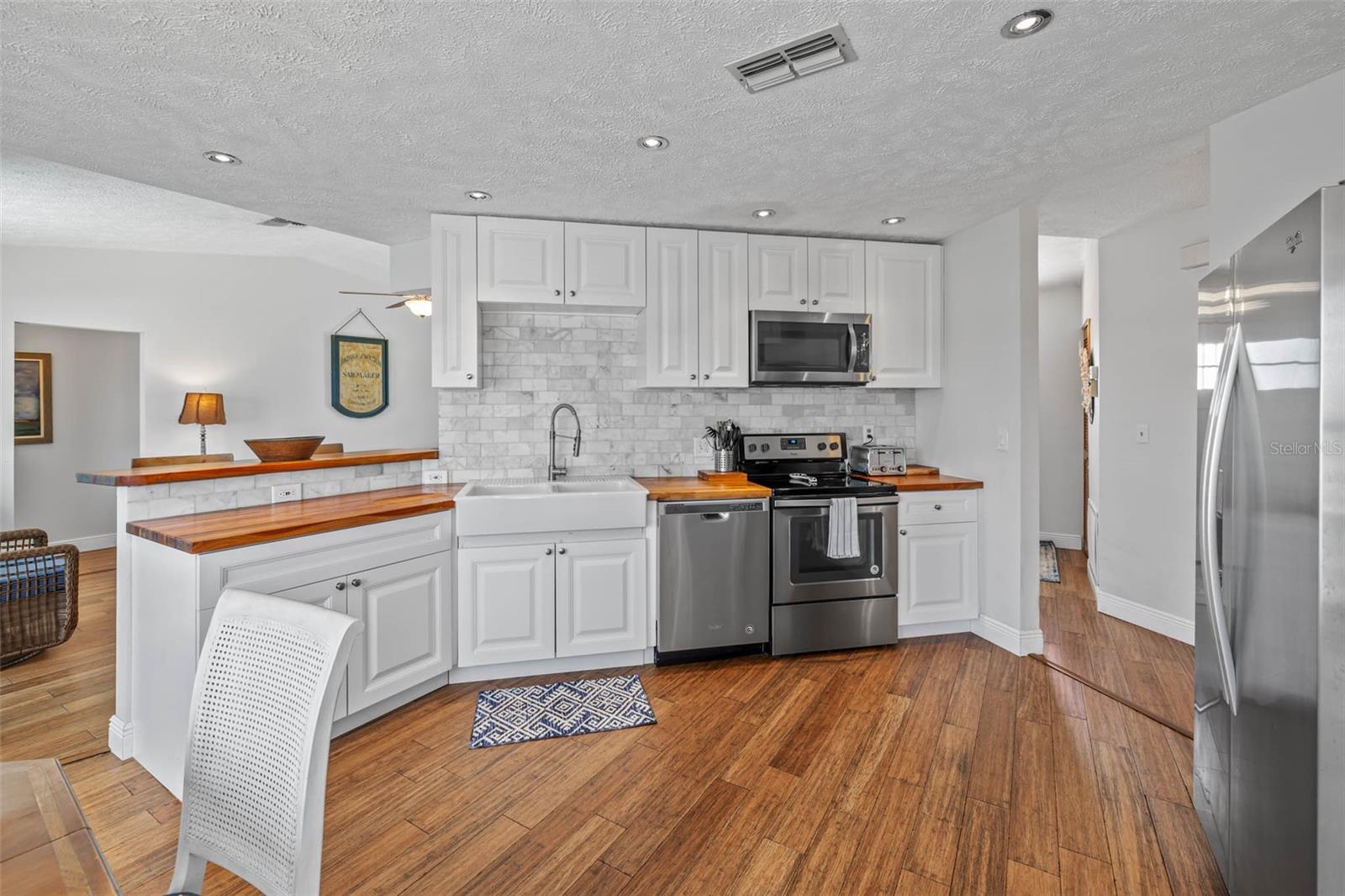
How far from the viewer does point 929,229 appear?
11.4 ft

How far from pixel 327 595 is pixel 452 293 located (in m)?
1.59

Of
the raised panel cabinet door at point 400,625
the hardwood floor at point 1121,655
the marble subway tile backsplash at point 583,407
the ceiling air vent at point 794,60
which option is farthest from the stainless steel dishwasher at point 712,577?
the ceiling air vent at point 794,60

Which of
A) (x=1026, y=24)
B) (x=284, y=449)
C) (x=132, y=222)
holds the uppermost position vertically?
(x=132, y=222)

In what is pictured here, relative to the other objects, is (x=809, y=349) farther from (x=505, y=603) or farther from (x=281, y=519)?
(x=281, y=519)

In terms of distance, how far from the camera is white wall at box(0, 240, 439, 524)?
476cm

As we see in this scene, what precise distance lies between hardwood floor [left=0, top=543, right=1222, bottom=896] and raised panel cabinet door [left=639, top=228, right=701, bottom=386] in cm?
164

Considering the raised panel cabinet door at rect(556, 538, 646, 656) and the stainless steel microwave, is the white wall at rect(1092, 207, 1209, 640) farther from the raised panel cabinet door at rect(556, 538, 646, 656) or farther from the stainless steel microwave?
the raised panel cabinet door at rect(556, 538, 646, 656)

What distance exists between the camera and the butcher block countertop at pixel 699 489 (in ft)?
9.73

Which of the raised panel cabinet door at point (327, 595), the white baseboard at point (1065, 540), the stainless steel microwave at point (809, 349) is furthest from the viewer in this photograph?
the white baseboard at point (1065, 540)

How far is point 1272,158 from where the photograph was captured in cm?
209

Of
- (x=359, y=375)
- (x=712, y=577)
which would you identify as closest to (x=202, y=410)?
(x=359, y=375)

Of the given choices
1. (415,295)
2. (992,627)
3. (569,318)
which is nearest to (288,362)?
(415,295)

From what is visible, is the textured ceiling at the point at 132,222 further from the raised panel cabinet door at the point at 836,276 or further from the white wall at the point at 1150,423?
the white wall at the point at 1150,423

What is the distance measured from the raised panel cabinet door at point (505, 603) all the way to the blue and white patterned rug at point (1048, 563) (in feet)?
11.1
